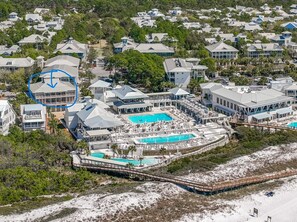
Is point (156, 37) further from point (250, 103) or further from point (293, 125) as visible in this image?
point (293, 125)

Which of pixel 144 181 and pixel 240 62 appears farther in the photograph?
pixel 240 62

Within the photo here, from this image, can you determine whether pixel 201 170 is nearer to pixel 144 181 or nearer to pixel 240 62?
pixel 144 181

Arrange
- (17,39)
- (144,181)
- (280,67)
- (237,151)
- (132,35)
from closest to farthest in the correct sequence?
(144,181) → (237,151) → (280,67) → (17,39) → (132,35)

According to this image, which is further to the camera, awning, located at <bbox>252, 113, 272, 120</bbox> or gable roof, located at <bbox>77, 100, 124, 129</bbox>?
awning, located at <bbox>252, 113, 272, 120</bbox>

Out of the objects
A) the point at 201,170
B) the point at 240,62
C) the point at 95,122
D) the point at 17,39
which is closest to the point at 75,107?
the point at 95,122

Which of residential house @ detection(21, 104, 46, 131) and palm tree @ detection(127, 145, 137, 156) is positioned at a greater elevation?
residential house @ detection(21, 104, 46, 131)

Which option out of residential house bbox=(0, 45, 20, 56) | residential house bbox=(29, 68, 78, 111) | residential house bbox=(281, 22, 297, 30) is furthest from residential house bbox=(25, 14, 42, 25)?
residential house bbox=(281, 22, 297, 30)

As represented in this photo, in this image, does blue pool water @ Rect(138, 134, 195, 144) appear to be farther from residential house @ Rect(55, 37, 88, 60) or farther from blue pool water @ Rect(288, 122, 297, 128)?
residential house @ Rect(55, 37, 88, 60)
